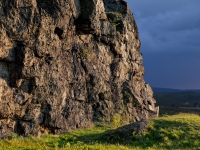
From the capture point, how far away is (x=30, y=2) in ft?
111

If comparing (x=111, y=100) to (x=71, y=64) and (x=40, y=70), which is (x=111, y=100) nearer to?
(x=71, y=64)

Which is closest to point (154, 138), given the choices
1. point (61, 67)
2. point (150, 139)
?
point (150, 139)

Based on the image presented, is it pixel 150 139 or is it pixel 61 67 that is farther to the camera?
pixel 61 67

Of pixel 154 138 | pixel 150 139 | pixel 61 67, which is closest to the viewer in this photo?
pixel 150 139

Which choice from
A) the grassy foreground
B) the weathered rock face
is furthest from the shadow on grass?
the weathered rock face

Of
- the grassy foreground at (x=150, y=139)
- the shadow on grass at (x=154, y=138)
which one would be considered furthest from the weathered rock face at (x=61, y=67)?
the shadow on grass at (x=154, y=138)

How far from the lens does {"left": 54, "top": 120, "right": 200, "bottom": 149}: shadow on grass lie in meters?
30.6

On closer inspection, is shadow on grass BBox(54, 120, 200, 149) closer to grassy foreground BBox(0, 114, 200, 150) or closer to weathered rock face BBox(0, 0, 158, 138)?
grassy foreground BBox(0, 114, 200, 150)

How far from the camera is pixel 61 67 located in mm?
40875

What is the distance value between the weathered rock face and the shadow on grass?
19.7 feet

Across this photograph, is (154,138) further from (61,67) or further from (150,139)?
(61,67)

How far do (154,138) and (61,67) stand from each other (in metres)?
17.6

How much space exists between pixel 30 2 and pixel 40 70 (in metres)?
8.99

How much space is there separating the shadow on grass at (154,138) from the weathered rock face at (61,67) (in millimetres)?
5991
